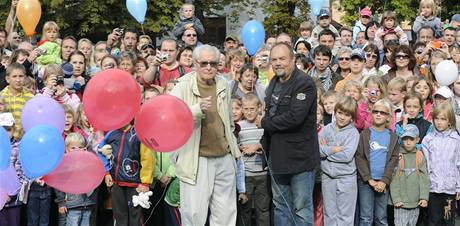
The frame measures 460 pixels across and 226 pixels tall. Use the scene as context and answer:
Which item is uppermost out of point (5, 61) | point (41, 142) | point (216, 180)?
A: point (5, 61)

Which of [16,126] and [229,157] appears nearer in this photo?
[229,157]

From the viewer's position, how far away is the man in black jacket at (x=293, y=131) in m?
6.92

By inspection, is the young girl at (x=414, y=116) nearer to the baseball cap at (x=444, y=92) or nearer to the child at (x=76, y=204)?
the baseball cap at (x=444, y=92)

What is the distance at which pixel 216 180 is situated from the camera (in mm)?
6758

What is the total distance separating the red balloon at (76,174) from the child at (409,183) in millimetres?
3164

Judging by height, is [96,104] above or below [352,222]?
above

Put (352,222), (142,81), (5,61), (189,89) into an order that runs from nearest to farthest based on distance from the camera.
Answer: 1. (189,89)
2. (352,222)
3. (142,81)
4. (5,61)

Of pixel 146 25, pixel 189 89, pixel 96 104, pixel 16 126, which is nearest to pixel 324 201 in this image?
pixel 189 89

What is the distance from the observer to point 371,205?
7672 mm

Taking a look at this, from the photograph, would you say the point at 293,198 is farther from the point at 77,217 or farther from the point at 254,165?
the point at 77,217

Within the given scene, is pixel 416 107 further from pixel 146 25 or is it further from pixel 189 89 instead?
pixel 146 25

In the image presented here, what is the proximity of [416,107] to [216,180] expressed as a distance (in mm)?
2614

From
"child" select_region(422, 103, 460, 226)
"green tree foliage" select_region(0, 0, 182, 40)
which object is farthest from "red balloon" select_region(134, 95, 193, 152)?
"green tree foliage" select_region(0, 0, 182, 40)

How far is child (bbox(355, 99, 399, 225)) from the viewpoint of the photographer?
760 centimetres
